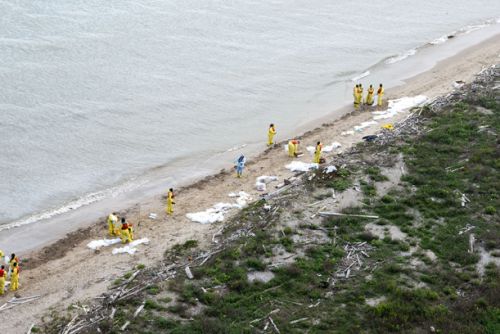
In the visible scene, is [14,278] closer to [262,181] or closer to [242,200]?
[242,200]

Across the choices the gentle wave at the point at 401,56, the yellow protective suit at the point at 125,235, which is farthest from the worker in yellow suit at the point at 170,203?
the gentle wave at the point at 401,56

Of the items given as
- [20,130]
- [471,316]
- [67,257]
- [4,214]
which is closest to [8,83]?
[20,130]

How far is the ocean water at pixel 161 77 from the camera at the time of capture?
35519 millimetres

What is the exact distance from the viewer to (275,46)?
54.1 m

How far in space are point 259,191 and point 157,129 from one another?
1093 centimetres

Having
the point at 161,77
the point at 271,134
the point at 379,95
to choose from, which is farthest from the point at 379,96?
the point at 161,77

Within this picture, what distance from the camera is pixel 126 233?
89.6 ft

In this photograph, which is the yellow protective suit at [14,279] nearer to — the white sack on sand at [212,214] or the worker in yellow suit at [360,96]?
the white sack on sand at [212,214]

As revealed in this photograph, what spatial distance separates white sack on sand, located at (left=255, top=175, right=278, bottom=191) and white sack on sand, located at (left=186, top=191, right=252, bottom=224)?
2.58ft

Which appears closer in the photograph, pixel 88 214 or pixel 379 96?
pixel 88 214

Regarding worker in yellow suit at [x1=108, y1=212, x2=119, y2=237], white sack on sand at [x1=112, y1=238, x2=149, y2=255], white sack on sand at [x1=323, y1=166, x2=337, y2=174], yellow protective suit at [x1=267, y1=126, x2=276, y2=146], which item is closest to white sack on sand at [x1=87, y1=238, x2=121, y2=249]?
worker in yellow suit at [x1=108, y1=212, x2=119, y2=237]

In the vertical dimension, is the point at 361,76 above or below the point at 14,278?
above

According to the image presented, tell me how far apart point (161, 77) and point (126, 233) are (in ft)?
69.6

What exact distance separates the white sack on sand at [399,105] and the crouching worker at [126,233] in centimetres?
1828
